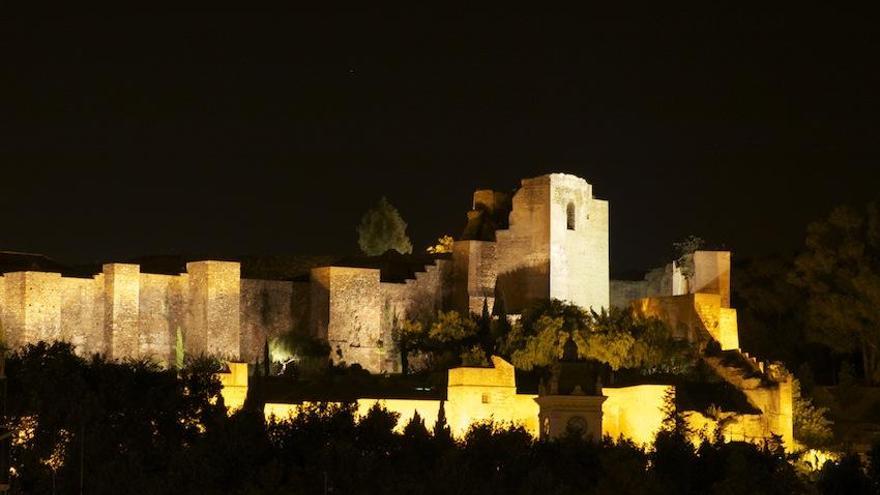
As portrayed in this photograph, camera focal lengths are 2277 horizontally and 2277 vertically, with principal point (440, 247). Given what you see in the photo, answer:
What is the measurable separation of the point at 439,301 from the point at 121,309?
10.0 metres

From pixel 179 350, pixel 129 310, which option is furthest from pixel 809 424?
pixel 129 310

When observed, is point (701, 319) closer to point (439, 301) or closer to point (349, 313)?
point (439, 301)

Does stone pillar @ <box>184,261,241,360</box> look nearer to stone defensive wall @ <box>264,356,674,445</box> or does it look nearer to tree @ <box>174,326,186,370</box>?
tree @ <box>174,326,186,370</box>

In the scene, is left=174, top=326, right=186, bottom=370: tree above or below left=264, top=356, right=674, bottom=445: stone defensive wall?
above

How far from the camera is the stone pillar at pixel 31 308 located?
5669cm

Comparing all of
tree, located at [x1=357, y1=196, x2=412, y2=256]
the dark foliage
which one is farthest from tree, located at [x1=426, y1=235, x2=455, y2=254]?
the dark foliage

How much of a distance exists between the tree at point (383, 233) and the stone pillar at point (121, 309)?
1893 cm

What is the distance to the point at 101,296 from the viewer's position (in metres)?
58.5

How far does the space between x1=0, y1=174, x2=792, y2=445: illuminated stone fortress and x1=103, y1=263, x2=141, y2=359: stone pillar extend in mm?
38

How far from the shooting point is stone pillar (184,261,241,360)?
59656 millimetres

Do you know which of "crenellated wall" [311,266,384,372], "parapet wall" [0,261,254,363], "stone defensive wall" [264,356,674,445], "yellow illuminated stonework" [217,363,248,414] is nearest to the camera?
"yellow illuminated stonework" [217,363,248,414]

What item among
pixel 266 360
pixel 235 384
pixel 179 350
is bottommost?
pixel 235 384

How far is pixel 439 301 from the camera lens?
6419 cm

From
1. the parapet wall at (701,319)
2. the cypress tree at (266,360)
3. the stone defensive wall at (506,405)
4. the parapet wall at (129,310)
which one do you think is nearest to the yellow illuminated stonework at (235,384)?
the stone defensive wall at (506,405)
